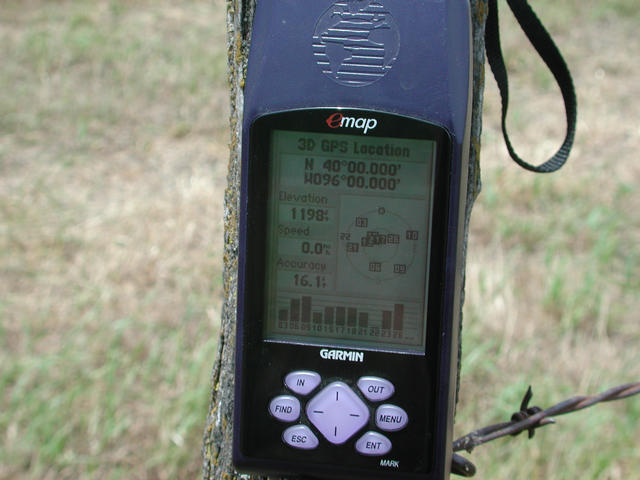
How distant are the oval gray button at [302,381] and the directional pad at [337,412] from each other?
0.04ft

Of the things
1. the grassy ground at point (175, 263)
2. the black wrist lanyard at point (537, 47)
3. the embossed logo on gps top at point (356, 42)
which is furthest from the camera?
the grassy ground at point (175, 263)

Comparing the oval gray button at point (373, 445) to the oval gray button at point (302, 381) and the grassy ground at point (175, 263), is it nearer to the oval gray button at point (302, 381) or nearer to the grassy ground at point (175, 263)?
the oval gray button at point (302, 381)

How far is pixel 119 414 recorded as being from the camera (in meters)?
2.26

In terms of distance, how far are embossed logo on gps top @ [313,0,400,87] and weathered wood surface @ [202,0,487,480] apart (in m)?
0.10

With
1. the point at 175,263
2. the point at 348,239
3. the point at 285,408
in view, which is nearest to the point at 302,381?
the point at 285,408

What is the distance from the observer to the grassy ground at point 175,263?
7.18 ft

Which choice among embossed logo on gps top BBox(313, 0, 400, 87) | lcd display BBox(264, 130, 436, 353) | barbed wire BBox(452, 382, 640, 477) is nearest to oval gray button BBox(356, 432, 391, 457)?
lcd display BBox(264, 130, 436, 353)

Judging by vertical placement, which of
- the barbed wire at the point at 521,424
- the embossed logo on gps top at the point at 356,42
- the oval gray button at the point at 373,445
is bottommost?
the barbed wire at the point at 521,424

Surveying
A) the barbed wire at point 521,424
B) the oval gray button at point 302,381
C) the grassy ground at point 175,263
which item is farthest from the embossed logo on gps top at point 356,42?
the grassy ground at point 175,263

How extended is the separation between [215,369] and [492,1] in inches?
24.8

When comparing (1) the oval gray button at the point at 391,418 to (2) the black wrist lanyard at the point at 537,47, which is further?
(2) the black wrist lanyard at the point at 537,47

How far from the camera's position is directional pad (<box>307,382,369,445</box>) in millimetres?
902

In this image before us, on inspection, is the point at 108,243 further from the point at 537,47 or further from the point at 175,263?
the point at 537,47

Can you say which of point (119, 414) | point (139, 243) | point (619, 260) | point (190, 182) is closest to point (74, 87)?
point (190, 182)
